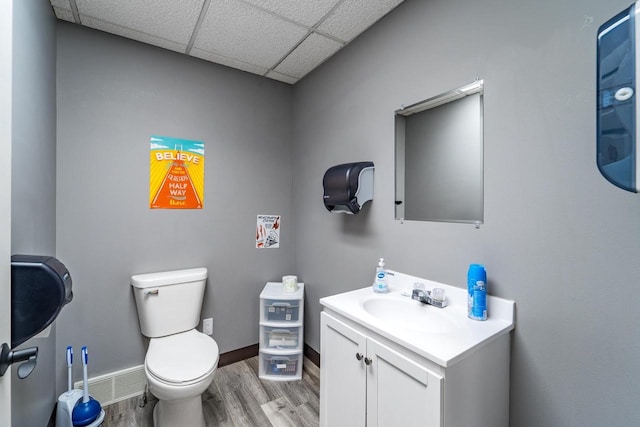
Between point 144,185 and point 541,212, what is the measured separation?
227 cm

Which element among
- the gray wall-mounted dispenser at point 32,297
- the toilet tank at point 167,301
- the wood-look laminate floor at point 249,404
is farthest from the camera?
the toilet tank at point 167,301

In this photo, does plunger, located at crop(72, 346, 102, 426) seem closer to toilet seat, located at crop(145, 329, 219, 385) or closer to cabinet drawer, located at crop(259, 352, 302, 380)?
toilet seat, located at crop(145, 329, 219, 385)

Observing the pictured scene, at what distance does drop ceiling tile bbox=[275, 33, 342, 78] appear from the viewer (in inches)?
76.3

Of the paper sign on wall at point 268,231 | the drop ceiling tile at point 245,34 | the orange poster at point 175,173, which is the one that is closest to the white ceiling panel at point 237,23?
the drop ceiling tile at point 245,34

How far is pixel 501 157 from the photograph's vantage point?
Result: 1.18 metres

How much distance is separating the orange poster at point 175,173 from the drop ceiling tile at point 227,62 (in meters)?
0.65

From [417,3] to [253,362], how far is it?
2732mm

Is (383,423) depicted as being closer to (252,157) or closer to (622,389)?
(622,389)

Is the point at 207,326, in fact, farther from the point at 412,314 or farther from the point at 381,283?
the point at 412,314

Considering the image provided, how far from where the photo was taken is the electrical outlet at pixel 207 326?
→ 2.20m

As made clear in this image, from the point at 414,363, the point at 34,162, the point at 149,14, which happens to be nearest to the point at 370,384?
the point at 414,363

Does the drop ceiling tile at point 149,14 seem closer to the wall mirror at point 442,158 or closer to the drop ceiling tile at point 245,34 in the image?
the drop ceiling tile at point 245,34

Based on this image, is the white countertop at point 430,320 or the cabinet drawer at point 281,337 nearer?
the white countertop at point 430,320

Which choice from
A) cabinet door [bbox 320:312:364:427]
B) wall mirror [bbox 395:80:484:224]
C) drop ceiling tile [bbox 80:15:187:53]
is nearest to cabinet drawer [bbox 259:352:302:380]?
cabinet door [bbox 320:312:364:427]
